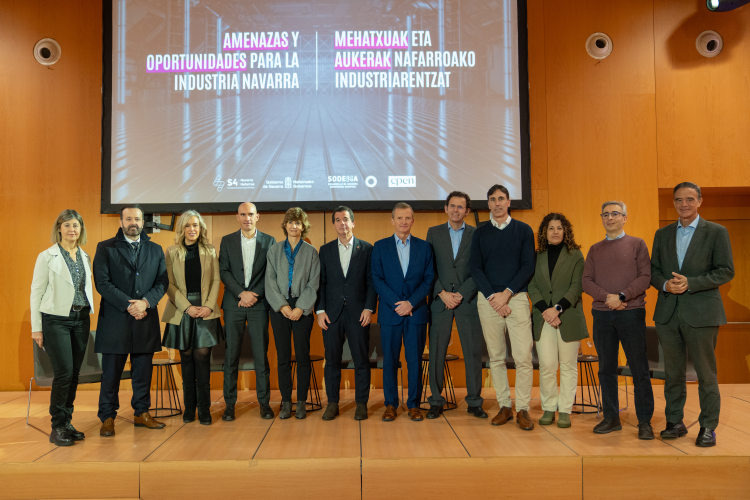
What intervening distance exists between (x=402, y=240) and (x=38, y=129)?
390 centimetres

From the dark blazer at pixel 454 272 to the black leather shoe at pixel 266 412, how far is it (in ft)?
4.84

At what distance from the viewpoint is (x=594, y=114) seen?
514 cm

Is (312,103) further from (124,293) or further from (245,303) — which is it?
(124,293)

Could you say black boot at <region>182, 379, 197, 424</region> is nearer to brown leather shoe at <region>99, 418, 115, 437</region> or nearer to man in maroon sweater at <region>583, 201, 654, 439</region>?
brown leather shoe at <region>99, 418, 115, 437</region>

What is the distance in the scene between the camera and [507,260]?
364 centimetres

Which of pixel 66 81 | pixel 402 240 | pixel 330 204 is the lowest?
pixel 402 240

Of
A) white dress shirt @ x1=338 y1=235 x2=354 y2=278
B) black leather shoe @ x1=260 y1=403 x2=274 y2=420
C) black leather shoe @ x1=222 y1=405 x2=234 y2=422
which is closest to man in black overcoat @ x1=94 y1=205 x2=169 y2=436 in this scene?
black leather shoe @ x1=222 y1=405 x2=234 y2=422

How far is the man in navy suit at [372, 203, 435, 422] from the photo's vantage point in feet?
12.6

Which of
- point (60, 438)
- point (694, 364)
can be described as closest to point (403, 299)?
point (694, 364)

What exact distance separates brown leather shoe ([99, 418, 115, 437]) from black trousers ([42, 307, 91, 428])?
0.73 feet

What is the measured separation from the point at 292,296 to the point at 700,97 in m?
4.54

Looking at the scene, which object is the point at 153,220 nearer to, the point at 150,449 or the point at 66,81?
the point at 66,81

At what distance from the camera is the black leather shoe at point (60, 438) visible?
3309 mm

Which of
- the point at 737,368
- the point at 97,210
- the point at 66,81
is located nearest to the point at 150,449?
the point at 97,210
